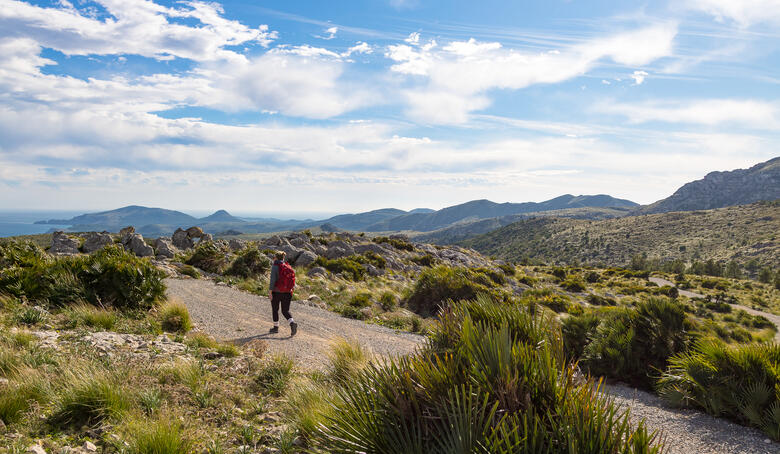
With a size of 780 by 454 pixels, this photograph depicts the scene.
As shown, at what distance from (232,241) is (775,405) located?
30.5m

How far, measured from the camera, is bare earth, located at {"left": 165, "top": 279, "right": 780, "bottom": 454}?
192 inches

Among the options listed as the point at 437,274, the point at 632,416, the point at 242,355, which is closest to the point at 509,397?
the point at 632,416

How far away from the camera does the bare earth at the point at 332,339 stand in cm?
487

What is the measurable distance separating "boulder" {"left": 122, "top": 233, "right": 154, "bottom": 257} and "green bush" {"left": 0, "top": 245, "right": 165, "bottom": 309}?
14.0m

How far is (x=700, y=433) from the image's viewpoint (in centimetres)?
512

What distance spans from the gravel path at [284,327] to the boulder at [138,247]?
10.2 meters

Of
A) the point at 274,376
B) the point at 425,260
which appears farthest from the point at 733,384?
the point at 425,260

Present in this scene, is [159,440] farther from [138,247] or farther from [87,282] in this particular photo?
[138,247]

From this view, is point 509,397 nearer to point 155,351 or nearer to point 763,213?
point 155,351

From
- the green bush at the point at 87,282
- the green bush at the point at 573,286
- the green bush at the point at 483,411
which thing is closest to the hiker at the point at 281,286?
the green bush at the point at 87,282

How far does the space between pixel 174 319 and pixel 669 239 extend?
119 m

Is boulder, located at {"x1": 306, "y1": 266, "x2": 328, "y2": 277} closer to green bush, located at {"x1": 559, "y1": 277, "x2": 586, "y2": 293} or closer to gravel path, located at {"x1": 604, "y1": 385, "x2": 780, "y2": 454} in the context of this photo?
gravel path, located at {"x1": 604, "y1": 385, "x2": 780, "y2": 454}

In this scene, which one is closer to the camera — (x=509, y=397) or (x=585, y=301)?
(x=509, y=397)

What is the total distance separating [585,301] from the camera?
1144 inches
